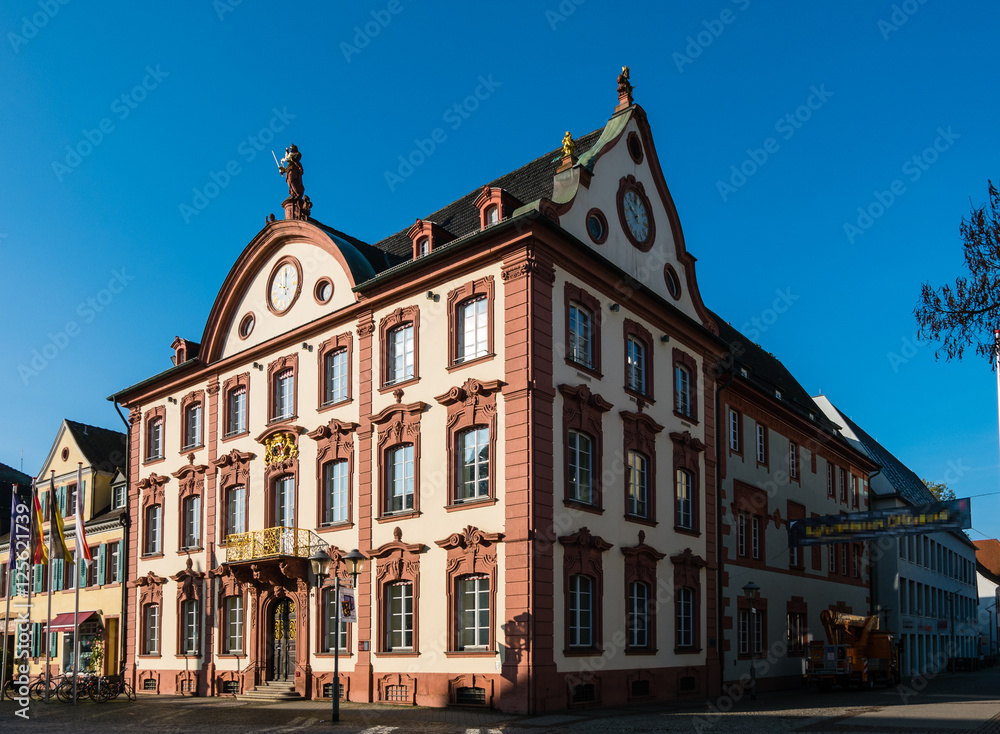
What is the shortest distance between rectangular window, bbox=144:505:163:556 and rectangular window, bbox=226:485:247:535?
4.90 metres

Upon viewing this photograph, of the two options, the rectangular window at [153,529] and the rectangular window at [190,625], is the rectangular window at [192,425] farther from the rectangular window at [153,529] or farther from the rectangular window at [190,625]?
the rectangular window at [190,625]

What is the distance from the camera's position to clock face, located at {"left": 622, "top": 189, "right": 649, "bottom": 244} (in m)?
30.0

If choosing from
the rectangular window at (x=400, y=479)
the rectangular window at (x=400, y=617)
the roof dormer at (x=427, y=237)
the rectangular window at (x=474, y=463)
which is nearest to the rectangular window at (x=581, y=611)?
the rectangular window at (x=474, y=463)

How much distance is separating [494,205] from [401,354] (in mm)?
4968

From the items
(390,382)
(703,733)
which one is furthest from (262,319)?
(703,733)

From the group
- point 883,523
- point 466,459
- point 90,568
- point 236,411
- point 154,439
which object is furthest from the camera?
point 90,568

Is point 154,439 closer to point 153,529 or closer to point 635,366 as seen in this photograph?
point 153,529

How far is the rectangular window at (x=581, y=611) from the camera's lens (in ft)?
81.4

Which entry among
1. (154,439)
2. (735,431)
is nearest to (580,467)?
(735,431)

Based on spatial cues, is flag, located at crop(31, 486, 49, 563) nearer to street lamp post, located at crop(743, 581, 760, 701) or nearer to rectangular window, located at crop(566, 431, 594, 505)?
rectangular window, located at crop(566, 431, 594, 505)

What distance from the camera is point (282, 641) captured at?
31.0 meters

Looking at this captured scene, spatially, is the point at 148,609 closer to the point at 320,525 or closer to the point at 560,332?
the point at 320,525

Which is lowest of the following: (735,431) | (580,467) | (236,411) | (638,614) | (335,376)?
(638,614)

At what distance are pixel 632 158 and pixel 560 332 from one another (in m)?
7.78
